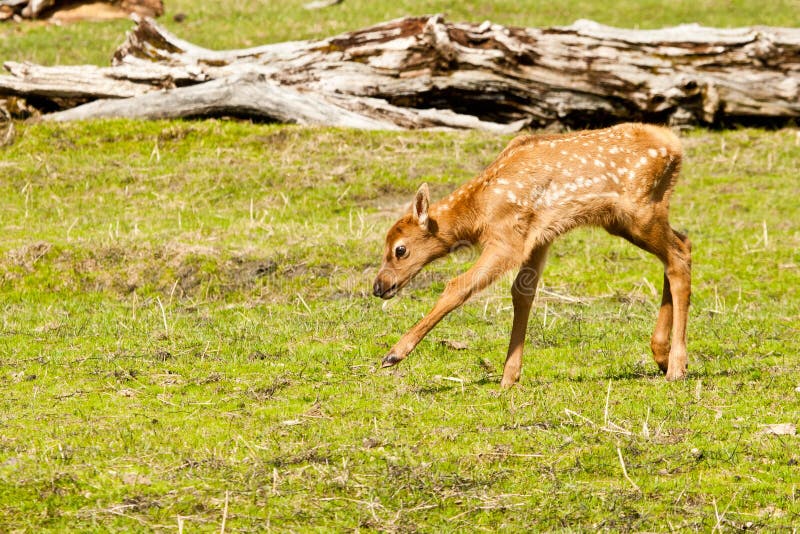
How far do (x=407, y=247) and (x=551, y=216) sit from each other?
144cm

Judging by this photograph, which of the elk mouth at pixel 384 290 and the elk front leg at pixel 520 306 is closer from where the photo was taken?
the elk front leg at pixel 520 306

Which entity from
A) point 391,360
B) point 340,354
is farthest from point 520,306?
point 340,354

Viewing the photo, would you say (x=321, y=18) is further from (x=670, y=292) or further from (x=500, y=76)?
(x=670, y=292)

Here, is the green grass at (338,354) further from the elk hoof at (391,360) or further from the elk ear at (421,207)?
the elk ear at (421,207)

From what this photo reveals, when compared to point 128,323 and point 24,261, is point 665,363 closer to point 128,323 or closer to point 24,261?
point 128,323

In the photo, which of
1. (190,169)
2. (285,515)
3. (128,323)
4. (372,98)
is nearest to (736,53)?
(372,98)

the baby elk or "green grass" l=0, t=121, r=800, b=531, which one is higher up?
the baby elk

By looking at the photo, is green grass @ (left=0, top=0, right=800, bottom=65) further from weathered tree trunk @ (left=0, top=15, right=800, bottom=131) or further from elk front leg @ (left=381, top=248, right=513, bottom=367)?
elk front leg @ (left=381, top=248, right=513, bottom=367)

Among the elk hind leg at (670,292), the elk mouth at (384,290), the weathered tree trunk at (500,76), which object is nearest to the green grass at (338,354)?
the elk hind leg at (670,292)

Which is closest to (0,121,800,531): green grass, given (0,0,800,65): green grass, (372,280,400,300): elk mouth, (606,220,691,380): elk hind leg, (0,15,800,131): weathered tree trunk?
(606,220,691,380): elk hind leg

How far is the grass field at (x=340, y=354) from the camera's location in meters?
6.92

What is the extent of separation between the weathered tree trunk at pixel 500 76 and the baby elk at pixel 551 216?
10126 mm

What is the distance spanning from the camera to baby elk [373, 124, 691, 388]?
1006cm

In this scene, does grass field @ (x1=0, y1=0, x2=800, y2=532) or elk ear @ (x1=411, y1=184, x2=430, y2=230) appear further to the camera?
elk ear @ (x1=411, y1=184, x2=430, y2=230)
